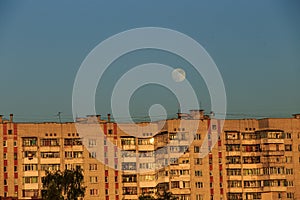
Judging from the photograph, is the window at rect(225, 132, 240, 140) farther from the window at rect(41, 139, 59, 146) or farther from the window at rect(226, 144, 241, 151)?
the window at rect(41, 139, 59, 146)

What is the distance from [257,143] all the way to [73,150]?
20.5 metres

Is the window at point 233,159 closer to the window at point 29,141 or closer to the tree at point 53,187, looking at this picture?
the window at point 29,141

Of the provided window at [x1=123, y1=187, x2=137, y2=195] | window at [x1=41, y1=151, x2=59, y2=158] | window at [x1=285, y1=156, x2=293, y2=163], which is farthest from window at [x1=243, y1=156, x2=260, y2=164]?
window at [x1=41, y1=151, x2=59, y2=158]

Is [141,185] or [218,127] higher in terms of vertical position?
[218,127]

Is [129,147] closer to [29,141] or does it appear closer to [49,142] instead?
[49,142]

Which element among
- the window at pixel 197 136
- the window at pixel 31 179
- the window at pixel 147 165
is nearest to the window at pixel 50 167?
the window at pixel 31 179

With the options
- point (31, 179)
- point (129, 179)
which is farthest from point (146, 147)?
point (31, 179)

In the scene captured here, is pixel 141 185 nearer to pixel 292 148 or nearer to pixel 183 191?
pixel 183 191

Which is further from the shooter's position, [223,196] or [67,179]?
[223,196]

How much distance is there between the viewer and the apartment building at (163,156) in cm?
9444

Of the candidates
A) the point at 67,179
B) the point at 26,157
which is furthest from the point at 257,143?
the point at 67,179

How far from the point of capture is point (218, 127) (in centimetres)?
9644

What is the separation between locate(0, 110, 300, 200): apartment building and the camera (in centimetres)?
9444

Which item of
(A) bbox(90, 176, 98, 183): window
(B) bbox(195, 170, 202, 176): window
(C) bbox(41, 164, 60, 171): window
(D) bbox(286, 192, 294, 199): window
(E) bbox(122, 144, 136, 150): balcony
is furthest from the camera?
(D) bbox(286, 192, 294, 199): window
